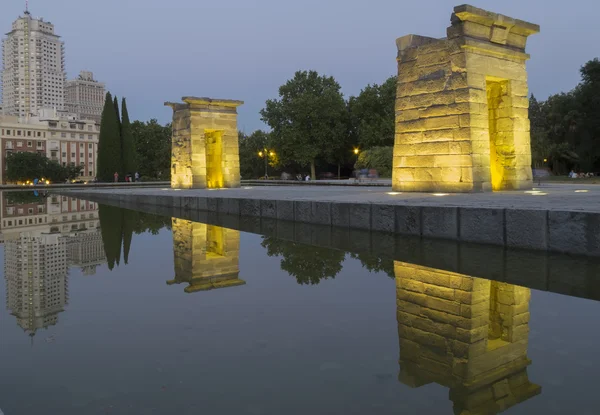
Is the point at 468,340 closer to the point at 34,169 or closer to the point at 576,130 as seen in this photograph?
the point at 576,130

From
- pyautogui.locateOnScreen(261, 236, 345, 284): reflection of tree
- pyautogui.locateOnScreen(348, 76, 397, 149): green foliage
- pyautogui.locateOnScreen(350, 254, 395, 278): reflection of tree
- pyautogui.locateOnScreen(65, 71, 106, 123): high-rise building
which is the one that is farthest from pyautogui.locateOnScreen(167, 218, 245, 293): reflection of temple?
pyautogui.locateOnScreen(65, 71, 106, 123): high-rise building

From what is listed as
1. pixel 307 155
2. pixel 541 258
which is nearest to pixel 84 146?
pixel 307 155

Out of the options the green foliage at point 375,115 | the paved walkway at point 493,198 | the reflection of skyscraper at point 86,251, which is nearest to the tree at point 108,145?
the green foliage at point 375,115

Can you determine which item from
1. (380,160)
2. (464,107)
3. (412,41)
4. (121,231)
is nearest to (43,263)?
(121,231)

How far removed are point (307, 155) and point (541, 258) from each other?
40.9 metres

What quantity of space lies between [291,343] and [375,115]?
4404 cm

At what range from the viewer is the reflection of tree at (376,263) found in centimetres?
521

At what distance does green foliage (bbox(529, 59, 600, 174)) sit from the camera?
1533 inches

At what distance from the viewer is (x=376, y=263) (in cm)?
557

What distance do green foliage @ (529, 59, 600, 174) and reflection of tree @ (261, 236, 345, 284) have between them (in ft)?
118

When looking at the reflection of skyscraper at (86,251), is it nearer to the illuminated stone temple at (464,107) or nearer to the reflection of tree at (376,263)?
the reflection of tree at (376,263)

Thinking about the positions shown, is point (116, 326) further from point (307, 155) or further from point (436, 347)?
point (307, 155)

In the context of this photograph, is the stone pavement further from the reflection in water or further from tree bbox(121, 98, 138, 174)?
tree bbox(121, 98, 138, 174)

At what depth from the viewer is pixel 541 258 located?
5.53m
